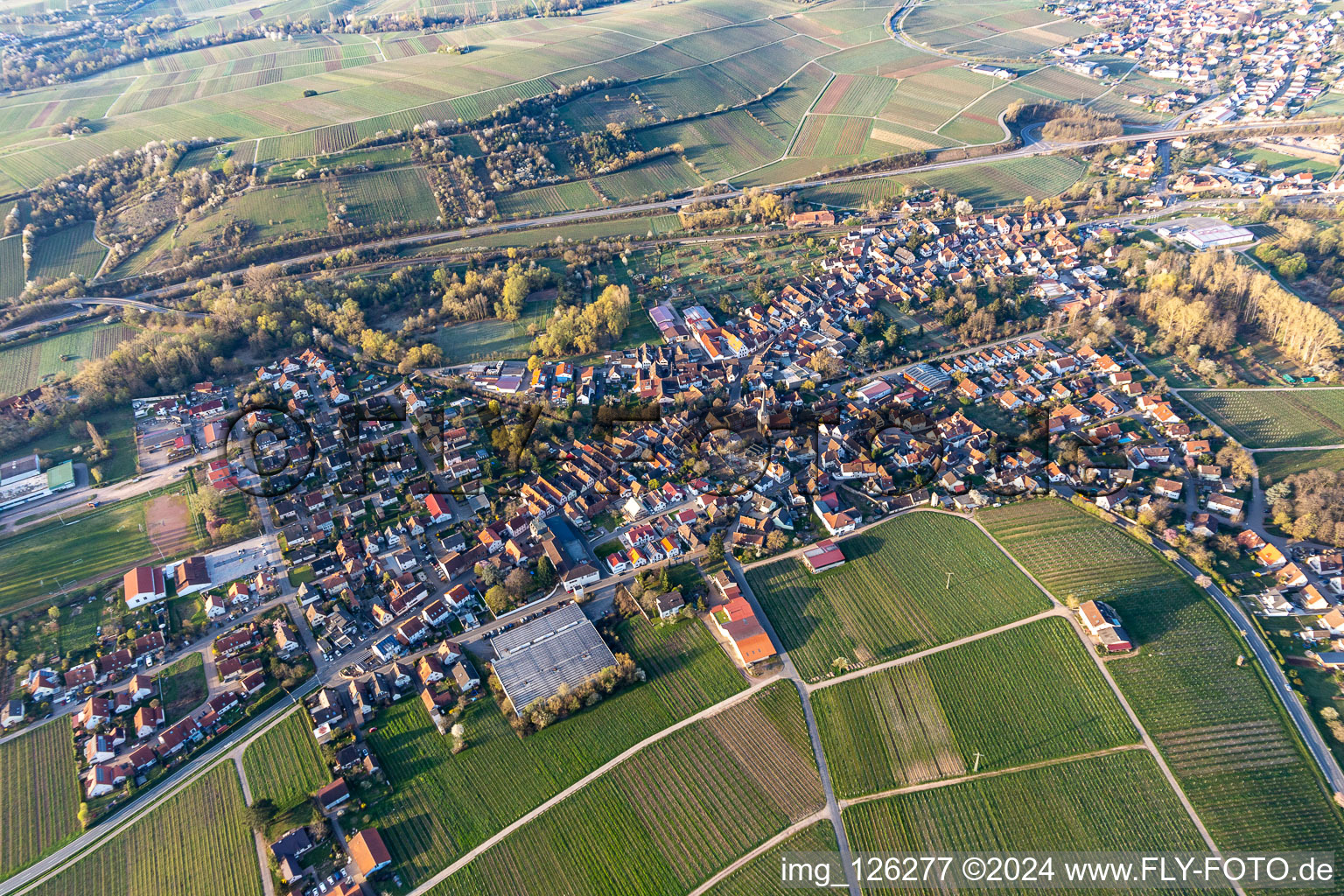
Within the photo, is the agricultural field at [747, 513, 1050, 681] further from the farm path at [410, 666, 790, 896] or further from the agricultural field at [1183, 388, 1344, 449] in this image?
the agricultural field at [1183, 388, 1344, 449]

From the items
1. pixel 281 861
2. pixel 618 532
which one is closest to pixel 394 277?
pixel 618 532

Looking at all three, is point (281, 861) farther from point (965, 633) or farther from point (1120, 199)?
point (1120, 199)

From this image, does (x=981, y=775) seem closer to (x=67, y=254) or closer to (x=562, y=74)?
(x=67, y=254)

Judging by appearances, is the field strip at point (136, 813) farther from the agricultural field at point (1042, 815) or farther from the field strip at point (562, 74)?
→ the field strip at point (562, 74)

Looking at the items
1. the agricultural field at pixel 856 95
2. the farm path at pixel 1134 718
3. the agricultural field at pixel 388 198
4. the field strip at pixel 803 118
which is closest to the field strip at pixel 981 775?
the farm path at pixel 1134 718

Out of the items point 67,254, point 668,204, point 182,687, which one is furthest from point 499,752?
point 67,254
